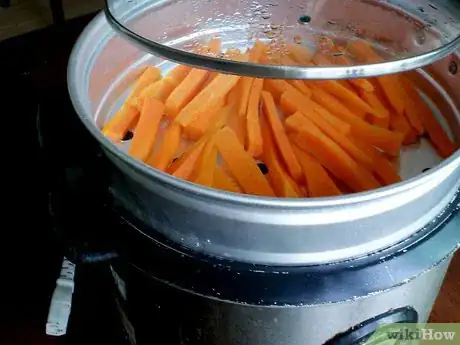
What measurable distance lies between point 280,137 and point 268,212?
0.27 metres

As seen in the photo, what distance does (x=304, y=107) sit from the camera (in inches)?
36.3

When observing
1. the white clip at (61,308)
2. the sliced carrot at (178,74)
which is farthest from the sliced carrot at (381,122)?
the white clip at (61,308)

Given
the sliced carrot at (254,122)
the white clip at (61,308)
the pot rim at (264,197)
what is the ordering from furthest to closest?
the white clip at (61,308) < the sliced carrot at (254,122) < the pot rim at (264,197)

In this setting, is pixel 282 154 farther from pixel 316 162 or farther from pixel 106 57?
pixel 106 57

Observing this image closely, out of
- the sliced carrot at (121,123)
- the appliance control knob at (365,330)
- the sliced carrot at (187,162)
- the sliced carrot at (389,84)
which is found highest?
the sliced carrot at (389,84)

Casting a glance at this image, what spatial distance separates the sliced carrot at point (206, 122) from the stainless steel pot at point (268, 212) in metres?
0.17

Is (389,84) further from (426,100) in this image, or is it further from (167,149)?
(167,149)

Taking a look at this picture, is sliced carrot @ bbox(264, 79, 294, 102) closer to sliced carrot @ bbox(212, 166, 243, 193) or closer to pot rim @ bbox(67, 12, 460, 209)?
sliced carrot @ bbox(212, 166, 243, 193)

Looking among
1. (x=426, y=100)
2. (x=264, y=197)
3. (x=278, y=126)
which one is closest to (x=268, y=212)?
(x=264, y=197)

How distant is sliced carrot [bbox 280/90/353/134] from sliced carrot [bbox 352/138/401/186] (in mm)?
48

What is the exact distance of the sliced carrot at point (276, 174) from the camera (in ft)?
2.70

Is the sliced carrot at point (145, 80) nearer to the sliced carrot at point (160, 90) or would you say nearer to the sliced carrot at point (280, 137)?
the sliced carrot at point (160, 90)

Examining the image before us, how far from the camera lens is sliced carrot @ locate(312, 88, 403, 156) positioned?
90 centimetres

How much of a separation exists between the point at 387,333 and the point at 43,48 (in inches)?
55.8
